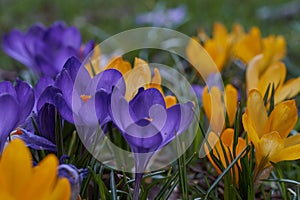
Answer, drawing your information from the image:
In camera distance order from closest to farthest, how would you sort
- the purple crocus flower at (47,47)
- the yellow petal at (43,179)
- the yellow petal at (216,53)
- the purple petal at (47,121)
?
the yellow petal at (43,179) → the purple petal at (47,121) → the purple crocus flower at (47,47) → the yellow petal at (216,53)

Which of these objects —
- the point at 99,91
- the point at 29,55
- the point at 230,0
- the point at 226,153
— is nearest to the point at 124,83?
the point at 99,91

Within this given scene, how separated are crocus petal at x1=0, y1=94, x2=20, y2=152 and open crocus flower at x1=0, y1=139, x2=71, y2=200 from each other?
15 cm

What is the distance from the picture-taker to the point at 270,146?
33.0 inches

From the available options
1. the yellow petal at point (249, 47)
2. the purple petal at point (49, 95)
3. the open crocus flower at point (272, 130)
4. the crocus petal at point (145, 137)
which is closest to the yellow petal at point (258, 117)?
the open crocus flower at point (272, 130)

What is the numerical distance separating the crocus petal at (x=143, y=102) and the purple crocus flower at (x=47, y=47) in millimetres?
566

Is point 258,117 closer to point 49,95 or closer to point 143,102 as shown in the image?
point 143,102

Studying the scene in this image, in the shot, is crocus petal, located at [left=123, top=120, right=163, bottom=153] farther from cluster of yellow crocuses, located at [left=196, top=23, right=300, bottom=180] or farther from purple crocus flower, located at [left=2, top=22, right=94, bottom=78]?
purple crocus flower, located at [left=2, top=22, right=94, bottom=78]

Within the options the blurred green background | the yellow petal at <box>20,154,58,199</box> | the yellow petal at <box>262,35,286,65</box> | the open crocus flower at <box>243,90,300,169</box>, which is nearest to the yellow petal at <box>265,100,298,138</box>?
the open crocus flower at <box>243,90,300,169</box>

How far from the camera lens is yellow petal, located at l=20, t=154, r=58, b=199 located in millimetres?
575

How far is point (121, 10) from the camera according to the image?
4.17 meters

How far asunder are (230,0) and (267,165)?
3.34 metres

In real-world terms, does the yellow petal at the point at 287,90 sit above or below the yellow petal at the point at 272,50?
below

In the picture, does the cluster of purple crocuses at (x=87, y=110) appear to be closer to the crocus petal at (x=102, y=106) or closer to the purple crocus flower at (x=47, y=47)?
the crocus petal at (x=102, y=106)

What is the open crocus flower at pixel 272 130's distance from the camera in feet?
2.73
